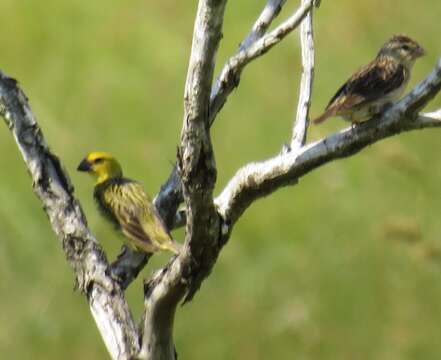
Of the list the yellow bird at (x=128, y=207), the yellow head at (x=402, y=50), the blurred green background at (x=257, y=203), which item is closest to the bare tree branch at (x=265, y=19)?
the yellow bird at (x=128, y=207)

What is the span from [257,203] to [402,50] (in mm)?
4545

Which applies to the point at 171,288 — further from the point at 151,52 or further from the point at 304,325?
the point at 151,52

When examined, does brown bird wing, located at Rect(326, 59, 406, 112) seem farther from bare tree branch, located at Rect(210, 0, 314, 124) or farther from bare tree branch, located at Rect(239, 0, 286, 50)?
bare tree branch, located at Rect(210, 0, 314, 124)

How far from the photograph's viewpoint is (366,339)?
1015 centimetres

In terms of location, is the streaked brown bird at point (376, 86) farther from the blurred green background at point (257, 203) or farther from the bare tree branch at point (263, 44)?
the blurred green background at point (257, 203)

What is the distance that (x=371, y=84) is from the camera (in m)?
5.90

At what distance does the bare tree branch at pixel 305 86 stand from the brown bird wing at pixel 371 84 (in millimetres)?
175

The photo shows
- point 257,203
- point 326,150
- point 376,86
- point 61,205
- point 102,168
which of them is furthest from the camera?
point 257,203

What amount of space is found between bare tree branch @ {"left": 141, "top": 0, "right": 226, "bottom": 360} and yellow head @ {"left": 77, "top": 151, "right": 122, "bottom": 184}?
2.46 metres

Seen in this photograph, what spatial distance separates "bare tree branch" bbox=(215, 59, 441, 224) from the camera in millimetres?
4859

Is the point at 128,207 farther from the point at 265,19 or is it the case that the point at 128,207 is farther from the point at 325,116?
the point at 265,19

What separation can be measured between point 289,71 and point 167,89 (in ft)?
3.25

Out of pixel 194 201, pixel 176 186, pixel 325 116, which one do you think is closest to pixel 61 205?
pixel 176 186

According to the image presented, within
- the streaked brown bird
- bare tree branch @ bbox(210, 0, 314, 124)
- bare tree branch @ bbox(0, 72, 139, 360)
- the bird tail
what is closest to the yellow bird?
bare tree branch @ bbox(0, 72, 139, 360)
